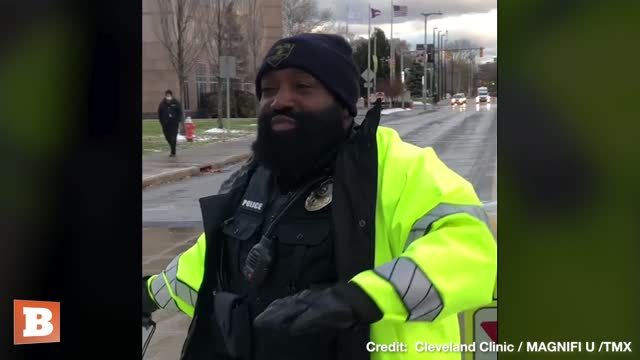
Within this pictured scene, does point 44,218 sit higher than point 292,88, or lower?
lower

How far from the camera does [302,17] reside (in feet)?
4.48

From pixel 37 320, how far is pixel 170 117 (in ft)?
1.94

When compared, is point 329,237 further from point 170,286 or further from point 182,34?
point 182,34

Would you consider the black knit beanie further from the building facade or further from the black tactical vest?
the black tactical vest

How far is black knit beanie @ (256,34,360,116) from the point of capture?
4.33ft

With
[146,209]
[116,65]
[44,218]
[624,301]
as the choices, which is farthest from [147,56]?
[624,301]

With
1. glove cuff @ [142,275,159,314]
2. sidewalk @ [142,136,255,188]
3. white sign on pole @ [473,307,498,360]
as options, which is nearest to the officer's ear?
sidewalk @ [142,136,255,188]

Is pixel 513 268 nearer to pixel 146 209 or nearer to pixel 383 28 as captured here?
pixel 383 28

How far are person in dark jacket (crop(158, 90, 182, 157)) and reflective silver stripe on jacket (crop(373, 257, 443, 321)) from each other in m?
0.54

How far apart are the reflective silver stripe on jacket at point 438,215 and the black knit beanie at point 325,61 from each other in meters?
0.28

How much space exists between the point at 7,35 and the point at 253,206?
0.72m

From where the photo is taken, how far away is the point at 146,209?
1.55 metres

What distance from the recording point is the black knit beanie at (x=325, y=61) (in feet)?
4.33

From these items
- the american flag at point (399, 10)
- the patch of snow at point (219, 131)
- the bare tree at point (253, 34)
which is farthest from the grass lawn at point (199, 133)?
the american flag at point (399, 10)
